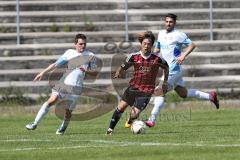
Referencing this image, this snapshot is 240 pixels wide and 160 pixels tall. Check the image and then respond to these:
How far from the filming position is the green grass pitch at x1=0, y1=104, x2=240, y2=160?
36.3 feet

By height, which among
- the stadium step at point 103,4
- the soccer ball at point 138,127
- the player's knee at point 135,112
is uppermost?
the stadium step at point 103,4

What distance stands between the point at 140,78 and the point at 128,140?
6.57ft

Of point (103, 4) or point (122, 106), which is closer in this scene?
point (122, 106)

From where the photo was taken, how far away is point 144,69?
A: 14.8 meters

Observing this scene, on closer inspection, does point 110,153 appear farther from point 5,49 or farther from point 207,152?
point 5,49

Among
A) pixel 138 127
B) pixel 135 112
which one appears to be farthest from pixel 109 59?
pixel 138 127

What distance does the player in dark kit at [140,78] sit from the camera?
14.6m

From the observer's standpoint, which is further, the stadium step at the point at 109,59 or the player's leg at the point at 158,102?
the stadium step at the point at 109,59

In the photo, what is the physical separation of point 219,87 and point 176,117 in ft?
15.2

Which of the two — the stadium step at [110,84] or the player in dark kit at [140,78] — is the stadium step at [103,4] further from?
the player in dark kit at [140,78]

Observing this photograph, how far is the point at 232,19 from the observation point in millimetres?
26297

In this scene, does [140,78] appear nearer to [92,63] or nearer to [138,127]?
[138,127]

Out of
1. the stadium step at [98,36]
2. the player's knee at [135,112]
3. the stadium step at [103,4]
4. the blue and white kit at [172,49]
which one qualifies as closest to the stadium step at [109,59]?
the stadium step at [98,36]

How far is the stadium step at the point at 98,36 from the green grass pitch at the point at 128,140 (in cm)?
531
